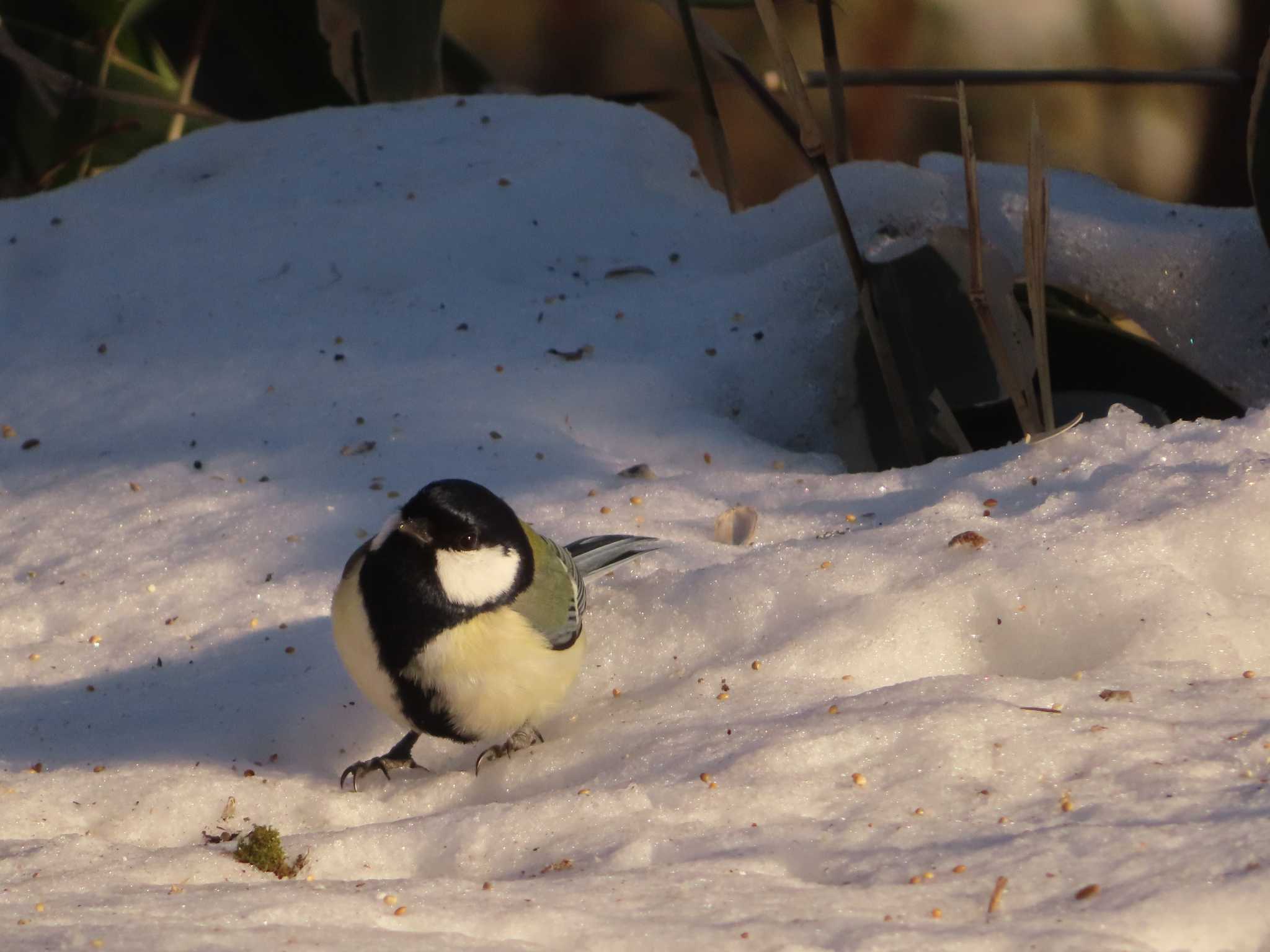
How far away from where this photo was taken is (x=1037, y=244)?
295 cm

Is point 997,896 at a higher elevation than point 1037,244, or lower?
lower

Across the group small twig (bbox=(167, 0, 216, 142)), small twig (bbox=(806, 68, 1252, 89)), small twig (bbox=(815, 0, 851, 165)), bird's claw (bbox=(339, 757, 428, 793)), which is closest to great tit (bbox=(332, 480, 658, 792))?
bird's claw (bbox=(339, 757, 428, 793))

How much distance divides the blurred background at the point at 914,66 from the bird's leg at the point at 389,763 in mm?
3531

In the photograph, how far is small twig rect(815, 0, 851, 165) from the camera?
338 centimetres

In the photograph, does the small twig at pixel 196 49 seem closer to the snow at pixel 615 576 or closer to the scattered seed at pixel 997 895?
the snow at pixel 615 576

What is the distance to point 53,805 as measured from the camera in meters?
2.22

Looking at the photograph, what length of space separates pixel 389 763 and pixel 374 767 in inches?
1.2

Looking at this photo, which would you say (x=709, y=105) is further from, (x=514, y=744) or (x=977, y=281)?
(x=514, y=744)

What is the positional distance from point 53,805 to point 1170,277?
3010mm

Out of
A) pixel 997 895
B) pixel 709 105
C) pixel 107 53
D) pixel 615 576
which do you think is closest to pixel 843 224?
pixel 709 105

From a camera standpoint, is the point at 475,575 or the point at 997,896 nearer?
the point at 997,896

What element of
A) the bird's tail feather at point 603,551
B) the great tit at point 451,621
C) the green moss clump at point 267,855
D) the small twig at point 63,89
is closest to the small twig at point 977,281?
the bird's tail feather at point 603,551

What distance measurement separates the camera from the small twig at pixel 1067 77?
398 cm

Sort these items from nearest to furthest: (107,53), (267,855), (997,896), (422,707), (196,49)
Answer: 1. (997,896)
2. (267,855)
3. (422,707)
4. (107,53)
5. (196,49)
